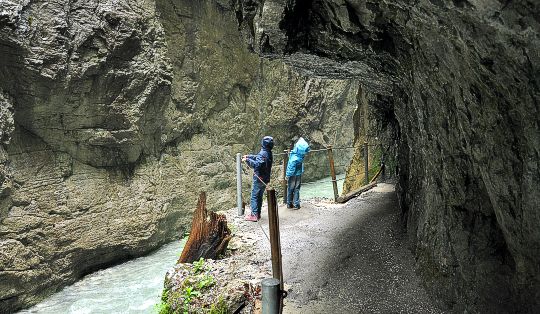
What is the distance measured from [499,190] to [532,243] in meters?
0.46

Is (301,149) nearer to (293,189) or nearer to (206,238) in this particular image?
(293,189)

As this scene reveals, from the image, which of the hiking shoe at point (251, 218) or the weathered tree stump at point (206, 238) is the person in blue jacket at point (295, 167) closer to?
the hiking shoe at point (251, 218)

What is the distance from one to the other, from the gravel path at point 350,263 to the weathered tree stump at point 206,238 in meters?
0.76

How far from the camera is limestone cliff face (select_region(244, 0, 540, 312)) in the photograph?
269 cm

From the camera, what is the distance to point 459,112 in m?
3.70

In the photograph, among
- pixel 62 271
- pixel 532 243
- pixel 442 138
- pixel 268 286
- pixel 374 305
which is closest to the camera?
pixel 532 243

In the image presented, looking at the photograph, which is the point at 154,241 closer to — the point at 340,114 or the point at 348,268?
the point at 348,268

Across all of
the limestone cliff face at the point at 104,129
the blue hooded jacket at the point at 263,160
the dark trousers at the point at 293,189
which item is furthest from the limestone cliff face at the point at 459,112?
the dark trousers at the point at 293,189

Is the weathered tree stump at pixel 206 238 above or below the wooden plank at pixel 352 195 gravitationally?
below

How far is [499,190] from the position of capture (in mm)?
3352

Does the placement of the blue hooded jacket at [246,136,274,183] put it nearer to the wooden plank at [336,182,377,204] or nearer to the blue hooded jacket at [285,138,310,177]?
the blue hooded jacket at [285,138,310,177]

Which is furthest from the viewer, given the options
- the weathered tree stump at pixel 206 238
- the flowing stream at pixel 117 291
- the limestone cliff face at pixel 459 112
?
the flowing stream at pixel 117 291

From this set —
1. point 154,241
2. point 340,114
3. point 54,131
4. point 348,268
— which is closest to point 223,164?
point 154,241

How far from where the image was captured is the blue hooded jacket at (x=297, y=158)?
9219 millimetres
